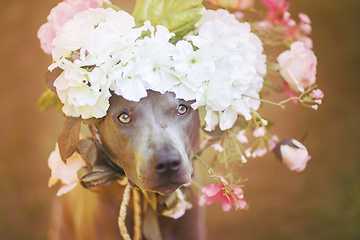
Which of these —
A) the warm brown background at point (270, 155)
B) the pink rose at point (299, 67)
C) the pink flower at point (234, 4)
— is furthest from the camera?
the warm brown background at point (270, 155)

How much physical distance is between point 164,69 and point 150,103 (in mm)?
110

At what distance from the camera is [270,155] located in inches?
101

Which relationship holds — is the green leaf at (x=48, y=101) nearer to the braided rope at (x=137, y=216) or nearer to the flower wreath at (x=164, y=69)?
the flower wreath at (x=164, y=69)

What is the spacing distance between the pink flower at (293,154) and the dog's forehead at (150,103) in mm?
422

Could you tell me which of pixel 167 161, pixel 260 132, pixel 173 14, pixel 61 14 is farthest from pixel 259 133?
pixel 61 14

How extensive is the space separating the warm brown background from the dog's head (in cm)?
158

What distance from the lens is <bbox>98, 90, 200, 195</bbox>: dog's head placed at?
34.5 inches

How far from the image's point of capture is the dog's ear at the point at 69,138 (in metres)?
0.98

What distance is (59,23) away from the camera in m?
1.03

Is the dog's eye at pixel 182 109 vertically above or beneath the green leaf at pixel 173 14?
beneath

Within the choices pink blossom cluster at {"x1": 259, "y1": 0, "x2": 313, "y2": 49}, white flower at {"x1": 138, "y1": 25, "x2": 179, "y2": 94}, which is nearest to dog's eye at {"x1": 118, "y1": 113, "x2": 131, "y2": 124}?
white flower at {"x1": 138, "y1": 25, "x2": 179, "y2": 94}

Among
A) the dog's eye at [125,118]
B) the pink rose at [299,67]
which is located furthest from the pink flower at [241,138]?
the dog's eye at [125,118]

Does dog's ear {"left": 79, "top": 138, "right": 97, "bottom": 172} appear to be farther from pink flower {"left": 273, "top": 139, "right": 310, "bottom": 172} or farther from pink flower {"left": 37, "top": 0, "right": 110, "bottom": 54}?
pink flower {"left": 273, "top": 139, "right": 310, "bottom": 172}
